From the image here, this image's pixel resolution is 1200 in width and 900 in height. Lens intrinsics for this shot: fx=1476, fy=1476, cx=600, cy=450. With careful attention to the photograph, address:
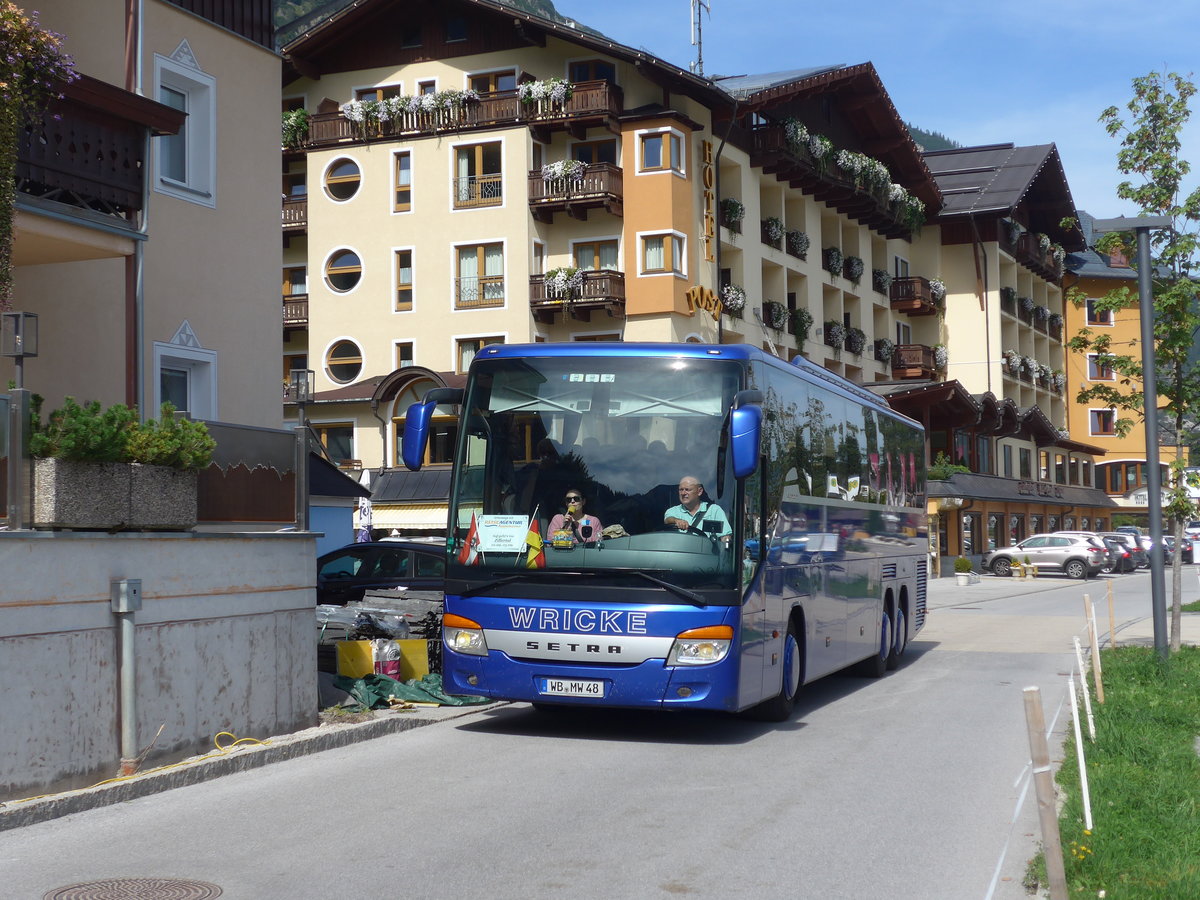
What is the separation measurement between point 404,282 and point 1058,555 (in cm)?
2654

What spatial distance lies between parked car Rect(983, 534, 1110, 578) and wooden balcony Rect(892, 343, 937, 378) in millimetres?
9193

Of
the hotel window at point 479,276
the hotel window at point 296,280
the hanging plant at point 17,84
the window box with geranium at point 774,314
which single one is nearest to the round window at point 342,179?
the hotel window at point 296,280

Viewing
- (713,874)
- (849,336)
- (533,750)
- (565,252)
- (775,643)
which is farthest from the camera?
(849,336)

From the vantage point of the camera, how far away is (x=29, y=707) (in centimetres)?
912

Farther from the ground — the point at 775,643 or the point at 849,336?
the point at 849,336

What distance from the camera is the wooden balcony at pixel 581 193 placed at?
43000 mm

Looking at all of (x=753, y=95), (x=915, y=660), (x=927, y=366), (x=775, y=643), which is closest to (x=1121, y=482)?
(x=927, y=366)

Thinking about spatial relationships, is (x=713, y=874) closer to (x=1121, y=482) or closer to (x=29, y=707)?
(x=29, y=707)

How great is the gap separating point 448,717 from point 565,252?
32.2 meters

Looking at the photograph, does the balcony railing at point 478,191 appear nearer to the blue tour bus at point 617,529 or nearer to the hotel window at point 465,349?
the hotel window at point 465,349

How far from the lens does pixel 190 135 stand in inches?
723

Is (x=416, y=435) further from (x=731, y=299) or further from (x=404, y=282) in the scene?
(x=404, y=282)

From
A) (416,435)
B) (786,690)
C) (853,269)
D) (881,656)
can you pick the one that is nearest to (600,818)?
(416,435)

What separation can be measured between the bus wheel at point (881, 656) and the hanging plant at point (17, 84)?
1085cm
